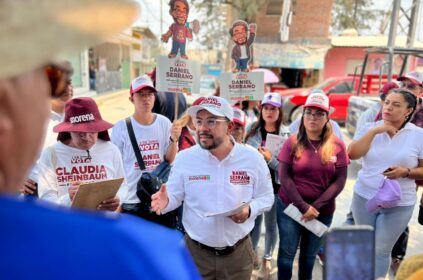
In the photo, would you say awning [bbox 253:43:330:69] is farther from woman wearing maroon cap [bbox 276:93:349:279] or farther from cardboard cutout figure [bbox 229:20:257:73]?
woman wearing maroon cap [bbox 276:93:349:279]

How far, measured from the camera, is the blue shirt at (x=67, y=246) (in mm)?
548

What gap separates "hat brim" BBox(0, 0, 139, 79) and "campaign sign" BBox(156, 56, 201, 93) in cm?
301

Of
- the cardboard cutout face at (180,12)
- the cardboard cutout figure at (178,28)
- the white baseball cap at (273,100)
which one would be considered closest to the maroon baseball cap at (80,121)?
the cardboard cutout figure at (178,28)

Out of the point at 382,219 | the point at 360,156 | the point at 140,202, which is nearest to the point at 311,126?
the point at 360,156

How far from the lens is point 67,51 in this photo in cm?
56

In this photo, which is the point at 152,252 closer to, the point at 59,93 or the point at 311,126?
the point at 59,93

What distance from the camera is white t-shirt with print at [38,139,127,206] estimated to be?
2314 mm

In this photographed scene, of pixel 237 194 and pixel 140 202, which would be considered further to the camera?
pixel 140 202

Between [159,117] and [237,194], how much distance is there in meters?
1.40

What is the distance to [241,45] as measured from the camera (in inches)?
159

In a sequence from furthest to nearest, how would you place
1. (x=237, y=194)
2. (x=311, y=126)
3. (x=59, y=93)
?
1. (x=311, y=126)
2. (x=237, y=194)
3. (x=59, y=93)

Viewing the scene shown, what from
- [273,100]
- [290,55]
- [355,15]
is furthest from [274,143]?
[355,15]

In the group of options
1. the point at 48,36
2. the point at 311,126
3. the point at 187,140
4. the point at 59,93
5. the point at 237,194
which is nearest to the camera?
the point at 48,36

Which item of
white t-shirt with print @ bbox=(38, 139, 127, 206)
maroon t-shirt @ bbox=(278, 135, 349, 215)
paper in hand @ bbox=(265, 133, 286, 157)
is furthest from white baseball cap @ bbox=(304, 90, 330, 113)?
white t-shirt with print @ bbox=(38, 139, 127, 206)
